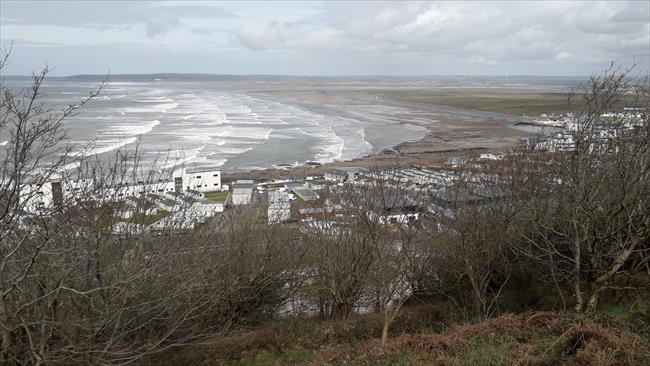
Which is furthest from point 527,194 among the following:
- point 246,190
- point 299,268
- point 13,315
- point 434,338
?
point 246,190

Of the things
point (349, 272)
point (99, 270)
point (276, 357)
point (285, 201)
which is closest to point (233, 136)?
point (285, 201)

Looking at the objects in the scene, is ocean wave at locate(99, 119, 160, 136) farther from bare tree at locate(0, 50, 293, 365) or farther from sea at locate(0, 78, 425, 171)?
bare tree at locate(0, 50, 293, 365)

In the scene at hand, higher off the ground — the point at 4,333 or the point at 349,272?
the point at 4,333

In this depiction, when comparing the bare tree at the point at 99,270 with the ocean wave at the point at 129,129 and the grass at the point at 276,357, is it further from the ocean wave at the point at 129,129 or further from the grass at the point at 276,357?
the ocean wave at the point at 129,129

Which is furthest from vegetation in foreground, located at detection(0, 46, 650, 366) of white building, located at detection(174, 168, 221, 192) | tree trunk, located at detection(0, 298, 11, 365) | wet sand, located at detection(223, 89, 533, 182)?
white building, located at detection(174, 168, 221, 192)

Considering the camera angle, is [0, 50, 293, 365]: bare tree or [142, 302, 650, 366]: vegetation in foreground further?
[0, 50, 293, 365]: bare tree

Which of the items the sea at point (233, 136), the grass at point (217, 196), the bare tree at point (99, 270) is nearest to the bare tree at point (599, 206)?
the bare tree at point (99, 270)

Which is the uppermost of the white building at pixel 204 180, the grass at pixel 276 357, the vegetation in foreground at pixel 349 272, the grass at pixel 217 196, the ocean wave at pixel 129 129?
the vegetation in foreground at pixel 349 272

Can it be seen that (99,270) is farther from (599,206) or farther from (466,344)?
(599,206)
